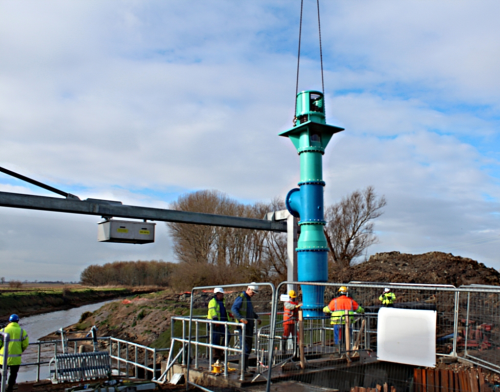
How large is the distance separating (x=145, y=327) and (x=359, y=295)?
2168cm

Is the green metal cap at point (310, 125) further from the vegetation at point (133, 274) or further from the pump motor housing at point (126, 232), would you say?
the vegetation at point (133, 274)

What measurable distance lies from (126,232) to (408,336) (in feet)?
24.8

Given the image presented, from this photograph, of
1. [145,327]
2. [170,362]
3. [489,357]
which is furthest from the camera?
[145,327]

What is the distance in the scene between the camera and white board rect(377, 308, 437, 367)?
7578 millimetres

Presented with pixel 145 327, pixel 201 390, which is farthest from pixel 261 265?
pixel 201 390

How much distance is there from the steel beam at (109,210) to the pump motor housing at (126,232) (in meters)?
0.25

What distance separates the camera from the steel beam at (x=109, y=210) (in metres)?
11.0

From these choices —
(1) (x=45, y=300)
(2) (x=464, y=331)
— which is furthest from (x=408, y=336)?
(1) (x=45, y=300)

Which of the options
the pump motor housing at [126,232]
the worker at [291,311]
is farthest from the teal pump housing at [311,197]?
the pump motor housing at [126,232]

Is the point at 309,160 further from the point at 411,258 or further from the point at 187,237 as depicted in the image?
the point at 187,237

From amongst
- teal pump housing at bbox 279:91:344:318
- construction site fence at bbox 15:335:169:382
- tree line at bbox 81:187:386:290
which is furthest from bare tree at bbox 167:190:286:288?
teal pump housing at bbox 279:91:344:318

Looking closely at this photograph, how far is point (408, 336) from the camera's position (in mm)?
7840

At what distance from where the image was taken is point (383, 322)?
26.6 feet

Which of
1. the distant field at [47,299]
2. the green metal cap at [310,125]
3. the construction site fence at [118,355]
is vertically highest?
the green metal cap at [310,125]
